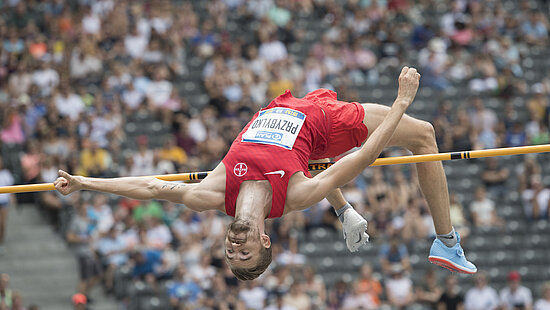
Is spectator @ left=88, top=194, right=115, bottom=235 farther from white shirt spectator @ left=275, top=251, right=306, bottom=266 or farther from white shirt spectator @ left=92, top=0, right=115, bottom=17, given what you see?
white shirt spectator @ left=92, top=0, right=115, bottom=17

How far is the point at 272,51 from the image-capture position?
17719 millimetres

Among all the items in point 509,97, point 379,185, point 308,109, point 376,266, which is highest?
point 308,109

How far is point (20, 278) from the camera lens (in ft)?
43.9

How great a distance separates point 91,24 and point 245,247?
11.3 m

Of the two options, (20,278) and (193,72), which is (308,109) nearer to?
(20,278)

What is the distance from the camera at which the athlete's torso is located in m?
6.74

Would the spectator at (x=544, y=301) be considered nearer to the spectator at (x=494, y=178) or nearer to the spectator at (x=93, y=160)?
the spectator at (x=494, y=178)

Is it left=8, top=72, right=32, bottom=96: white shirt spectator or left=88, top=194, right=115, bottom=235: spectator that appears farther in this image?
left=8, top=72, right=32, bottom=96: white shirt spectator

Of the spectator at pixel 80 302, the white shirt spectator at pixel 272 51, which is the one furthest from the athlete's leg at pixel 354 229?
the white shirt spectator at pixel 272 51

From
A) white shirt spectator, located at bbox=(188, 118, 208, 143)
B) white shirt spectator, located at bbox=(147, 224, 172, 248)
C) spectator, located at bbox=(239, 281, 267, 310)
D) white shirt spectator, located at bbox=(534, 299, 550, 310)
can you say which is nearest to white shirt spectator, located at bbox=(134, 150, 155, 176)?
white shirt spectator, located at bbox=(147, 224, 172, 248)

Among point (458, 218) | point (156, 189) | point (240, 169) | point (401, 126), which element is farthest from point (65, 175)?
point (458, 218)

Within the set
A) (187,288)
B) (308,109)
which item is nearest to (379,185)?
(187,288)

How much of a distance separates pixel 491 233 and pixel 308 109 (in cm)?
897

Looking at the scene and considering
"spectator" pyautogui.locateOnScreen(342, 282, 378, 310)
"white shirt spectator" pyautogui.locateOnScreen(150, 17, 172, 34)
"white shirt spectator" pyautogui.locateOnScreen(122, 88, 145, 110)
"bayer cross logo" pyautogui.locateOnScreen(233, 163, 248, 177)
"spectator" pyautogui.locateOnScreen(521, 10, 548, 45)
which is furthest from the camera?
"spectator" pyautogui.locateOnScreen(521, 10, 548, 45)
